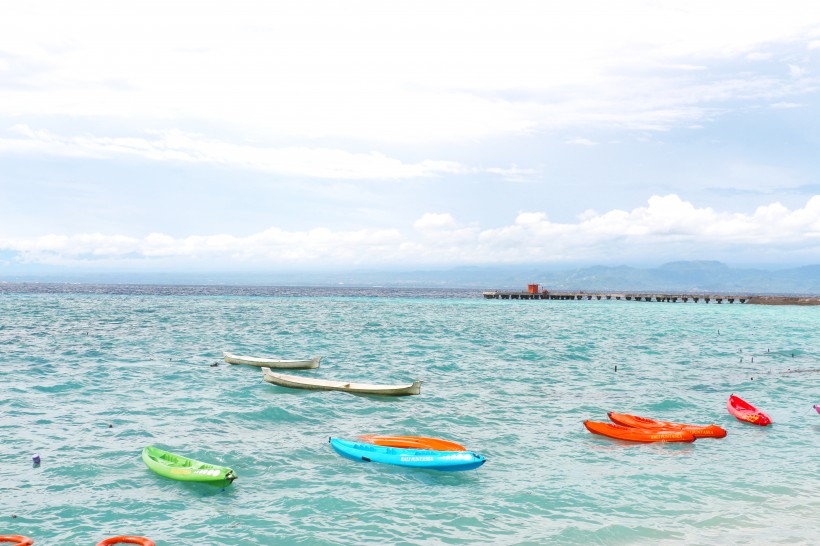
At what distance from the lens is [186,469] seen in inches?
736

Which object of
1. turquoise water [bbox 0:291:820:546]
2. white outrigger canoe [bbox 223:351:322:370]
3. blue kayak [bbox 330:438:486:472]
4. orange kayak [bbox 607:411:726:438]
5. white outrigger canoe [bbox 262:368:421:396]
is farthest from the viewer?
white outrigger canoe [bbox 223:351:322:370]

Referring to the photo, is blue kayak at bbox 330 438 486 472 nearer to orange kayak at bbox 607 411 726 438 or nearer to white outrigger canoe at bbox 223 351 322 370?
orange kayak at bbox 607 411 726 438

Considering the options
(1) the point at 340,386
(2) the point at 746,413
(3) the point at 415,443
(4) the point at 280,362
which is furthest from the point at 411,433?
(4) the point at 280,362

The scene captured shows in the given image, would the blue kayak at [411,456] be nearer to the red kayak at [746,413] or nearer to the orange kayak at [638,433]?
the orange kayak at [638,433]

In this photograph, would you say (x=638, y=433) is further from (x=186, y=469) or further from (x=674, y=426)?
(x=186, y=469)

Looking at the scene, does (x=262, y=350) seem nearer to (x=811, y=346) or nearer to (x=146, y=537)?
(x=146, y=537)

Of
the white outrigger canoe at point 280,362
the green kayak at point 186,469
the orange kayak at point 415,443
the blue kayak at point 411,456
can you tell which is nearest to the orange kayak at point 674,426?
the orange kayak at point 415,443

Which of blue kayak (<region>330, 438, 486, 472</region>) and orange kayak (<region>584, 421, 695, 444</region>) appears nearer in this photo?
blue kayak (<region>330, 438, 486, 472</region>)

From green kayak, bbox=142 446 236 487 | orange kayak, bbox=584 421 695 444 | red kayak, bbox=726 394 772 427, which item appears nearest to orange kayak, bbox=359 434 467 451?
green kayak, bbox=142 446 236 487

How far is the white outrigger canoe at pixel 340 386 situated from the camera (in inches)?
1276

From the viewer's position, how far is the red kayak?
27.2 meters

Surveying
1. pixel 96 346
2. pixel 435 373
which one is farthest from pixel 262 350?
pixel 435 373

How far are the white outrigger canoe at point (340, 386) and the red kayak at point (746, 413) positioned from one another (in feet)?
47.9

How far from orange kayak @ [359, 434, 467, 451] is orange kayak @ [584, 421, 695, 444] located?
6.29 meters
